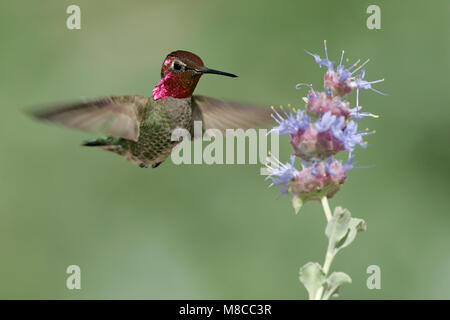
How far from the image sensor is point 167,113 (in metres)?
3.32

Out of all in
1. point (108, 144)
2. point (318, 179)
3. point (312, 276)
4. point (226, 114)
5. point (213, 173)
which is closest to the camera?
point (312, 276)

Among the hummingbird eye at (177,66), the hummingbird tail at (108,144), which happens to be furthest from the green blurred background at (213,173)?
the hummingbird eye at (177,66)

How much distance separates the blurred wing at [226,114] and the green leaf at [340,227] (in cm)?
83

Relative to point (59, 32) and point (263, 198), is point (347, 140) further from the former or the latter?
point (59, 32)

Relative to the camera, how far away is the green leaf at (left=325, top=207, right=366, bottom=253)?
2.40 m

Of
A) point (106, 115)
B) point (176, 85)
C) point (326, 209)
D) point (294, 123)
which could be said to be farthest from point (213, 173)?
point (326, 209)

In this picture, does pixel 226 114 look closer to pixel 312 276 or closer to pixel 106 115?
pixel 106 115

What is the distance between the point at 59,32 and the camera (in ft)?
21.3

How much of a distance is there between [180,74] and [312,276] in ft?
4.59

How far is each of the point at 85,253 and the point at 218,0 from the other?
122 inches

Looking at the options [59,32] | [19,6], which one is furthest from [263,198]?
[19,6]

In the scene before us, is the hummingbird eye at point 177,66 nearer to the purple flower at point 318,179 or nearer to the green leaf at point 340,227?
the purple flower at point 318,179

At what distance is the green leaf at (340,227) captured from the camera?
240cm

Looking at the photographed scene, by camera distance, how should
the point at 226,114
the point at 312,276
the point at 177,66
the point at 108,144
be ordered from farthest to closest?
1. the point at 108,144
2. the point at 226,114
3. the point at 177,66
4. the point at 312,276
